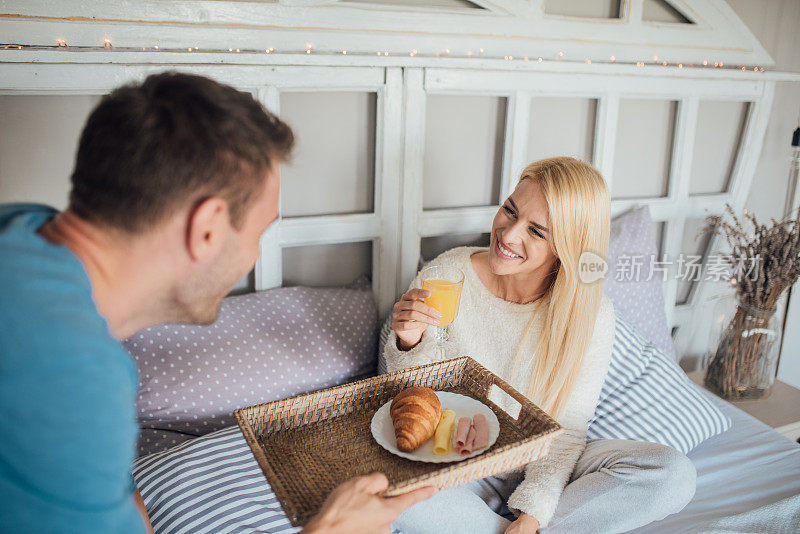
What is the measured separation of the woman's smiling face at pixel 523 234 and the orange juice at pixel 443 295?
0.79 ft

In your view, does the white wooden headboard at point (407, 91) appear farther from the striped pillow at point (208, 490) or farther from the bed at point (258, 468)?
the striped pillow at point (208, 490)

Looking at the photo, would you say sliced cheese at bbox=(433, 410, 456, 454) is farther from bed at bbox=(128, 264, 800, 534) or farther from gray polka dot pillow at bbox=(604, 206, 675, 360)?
gray polka dot pillow at bbox=(604, 206, 675, 360)

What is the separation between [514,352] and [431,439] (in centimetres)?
53

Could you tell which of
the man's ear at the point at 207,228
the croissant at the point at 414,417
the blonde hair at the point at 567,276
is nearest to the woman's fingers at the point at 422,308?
the croissant at the point at 414,417

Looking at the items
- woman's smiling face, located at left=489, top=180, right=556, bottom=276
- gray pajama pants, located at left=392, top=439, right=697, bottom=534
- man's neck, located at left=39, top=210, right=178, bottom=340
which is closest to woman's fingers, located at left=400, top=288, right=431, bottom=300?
woman's smiling face, located at left=489, top=180, right=556, bottom=276

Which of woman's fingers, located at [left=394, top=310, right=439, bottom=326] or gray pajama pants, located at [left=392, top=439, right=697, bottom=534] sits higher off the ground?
A: woman's fingers, located at [left=394, top=310, right=439, bottom=326]

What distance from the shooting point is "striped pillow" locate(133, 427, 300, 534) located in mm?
1280

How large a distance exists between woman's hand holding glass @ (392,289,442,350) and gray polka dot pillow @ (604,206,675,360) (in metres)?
0.87

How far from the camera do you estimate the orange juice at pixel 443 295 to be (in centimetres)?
144

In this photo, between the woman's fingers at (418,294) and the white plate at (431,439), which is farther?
the woman's fingers at (418,294)

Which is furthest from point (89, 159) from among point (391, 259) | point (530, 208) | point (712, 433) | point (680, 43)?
point (680, 43)

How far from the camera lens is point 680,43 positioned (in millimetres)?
2262

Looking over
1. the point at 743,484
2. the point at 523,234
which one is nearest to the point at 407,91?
the point at 523,234

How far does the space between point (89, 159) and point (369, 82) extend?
3.52 ft
